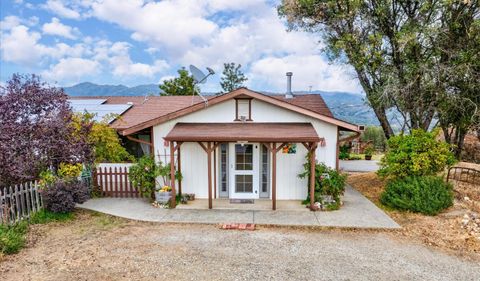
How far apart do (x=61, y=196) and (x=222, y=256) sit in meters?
5.31

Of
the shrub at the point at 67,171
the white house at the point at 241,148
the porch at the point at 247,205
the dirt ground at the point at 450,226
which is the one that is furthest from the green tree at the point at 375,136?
the shrub at the point at 67,171

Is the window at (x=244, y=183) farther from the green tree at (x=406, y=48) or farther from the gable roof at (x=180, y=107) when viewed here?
the green tree at (x=406, y=48)

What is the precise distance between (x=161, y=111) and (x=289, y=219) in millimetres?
9132

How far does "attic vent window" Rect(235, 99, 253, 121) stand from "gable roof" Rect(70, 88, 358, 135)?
366 millimetres

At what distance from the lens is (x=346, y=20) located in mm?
12844

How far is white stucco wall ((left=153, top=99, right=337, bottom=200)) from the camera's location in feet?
33.7

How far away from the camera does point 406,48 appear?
11.7 m

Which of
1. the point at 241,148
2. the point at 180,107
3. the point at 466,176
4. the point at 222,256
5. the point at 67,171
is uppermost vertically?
the point at 180,107

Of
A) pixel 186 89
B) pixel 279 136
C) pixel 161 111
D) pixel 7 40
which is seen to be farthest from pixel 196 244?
pixel 186 89

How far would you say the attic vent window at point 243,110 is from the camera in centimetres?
1042

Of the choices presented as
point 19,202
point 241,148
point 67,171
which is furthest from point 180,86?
point 19,202

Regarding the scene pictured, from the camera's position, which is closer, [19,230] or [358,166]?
[19,230]

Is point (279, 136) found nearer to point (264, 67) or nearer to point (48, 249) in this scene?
point (48, 249)

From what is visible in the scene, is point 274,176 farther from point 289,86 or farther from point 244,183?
point 289,86
